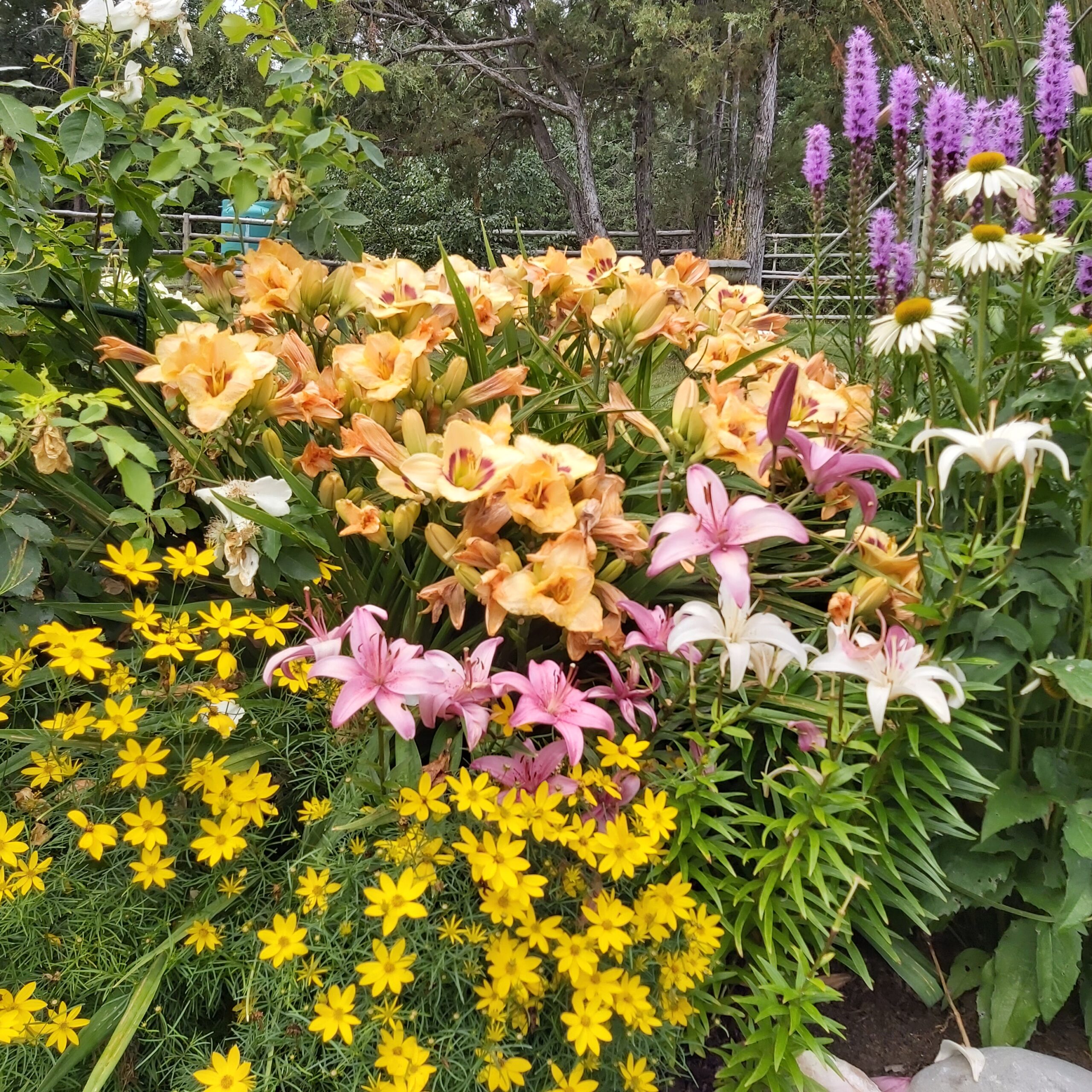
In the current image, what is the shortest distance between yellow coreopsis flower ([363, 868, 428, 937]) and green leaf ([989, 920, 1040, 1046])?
0.77 meters

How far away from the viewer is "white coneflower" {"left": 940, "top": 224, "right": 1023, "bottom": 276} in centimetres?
100

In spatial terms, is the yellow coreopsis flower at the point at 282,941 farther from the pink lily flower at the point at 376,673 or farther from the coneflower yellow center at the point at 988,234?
the coneflower yellow center at the point at 988,234

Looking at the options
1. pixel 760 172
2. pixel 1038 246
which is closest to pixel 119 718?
pixel 1038 246

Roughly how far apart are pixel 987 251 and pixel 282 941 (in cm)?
110

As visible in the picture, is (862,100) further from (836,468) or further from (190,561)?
(190,561)

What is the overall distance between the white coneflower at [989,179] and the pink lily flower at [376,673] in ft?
3.22

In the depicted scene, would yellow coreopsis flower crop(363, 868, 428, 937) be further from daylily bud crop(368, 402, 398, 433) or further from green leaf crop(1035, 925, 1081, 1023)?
green leaf crop(1035, 925, 1081, 1023)

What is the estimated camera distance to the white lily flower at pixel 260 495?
103 cm

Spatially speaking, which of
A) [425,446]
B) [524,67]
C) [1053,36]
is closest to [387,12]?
[524,67]

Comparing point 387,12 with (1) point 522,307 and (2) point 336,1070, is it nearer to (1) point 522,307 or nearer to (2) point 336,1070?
(1) point 522,307

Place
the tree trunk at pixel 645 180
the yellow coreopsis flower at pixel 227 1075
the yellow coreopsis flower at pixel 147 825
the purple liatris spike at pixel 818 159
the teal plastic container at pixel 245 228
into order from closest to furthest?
the yellow coreopsis flower at pixel 227 1075, the yellow coreopsis flower at pixel 147 825, the teal plastic container at pixel 245 228, the purple liatris spike at pixel 818 159, the tree trunk at pixel 645 180

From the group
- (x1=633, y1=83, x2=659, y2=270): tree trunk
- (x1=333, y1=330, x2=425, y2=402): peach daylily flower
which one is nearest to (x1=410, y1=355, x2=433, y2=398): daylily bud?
(x1=333, y1=330, x2=425, y2=402): peach daylily flower

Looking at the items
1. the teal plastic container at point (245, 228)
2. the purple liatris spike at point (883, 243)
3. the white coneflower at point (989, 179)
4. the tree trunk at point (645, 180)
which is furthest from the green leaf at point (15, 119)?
the tree trunk at point (645, 180)

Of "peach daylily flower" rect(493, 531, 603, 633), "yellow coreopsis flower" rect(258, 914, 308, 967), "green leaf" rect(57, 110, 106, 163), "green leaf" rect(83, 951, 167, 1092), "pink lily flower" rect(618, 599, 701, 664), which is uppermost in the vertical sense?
"green leaf" rect(57, 110, 106, 163)
